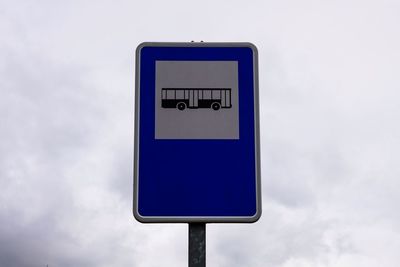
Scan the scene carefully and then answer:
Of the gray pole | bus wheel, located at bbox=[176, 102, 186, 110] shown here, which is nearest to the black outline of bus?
bus wheel, located at bbox=[176, 102, 186, 110]

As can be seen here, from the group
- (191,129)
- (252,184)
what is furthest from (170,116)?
(252,184)

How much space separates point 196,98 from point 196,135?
25 cm

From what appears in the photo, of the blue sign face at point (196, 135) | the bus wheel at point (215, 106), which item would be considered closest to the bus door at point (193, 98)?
the blue sign face at point (196, 135)

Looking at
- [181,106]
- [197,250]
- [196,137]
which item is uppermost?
[181,106]

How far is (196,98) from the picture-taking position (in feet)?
12.1

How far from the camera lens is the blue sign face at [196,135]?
11.7 ft

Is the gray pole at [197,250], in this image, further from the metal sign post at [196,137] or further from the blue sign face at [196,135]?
the blue sign face at [196,135]

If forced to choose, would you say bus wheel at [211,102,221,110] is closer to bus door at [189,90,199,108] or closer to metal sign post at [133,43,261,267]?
metal sign post at [133,43,261,267]

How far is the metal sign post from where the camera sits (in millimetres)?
3574

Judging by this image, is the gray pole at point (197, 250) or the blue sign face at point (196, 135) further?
the blue sign face at point (196, 135)

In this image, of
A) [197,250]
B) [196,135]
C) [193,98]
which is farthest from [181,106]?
[197,250]

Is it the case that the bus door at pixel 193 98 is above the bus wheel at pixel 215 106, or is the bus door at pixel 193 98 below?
above

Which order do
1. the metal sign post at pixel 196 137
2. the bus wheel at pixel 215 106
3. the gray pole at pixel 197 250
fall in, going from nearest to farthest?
1. the gray pole at pixel 197 250
2. the metal sign post at pixel 196 137
3. the bus wheel at pixel 215 106

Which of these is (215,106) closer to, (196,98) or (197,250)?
(196,98)
